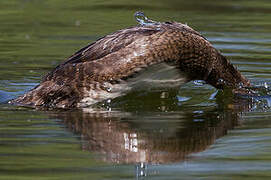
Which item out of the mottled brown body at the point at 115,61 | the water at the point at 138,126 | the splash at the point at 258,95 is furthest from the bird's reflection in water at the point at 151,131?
A: the mottled brown body at the point at 115,61

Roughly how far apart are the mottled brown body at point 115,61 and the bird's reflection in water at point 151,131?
0.97ft

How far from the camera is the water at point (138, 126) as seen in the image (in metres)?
4.99

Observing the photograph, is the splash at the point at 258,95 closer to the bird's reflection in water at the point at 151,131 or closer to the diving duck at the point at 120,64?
the bird's reflection in water at the point at 151,131

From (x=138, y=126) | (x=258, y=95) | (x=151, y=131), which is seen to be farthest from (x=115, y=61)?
(x=258, y=95)

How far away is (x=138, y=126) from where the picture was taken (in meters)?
6.21

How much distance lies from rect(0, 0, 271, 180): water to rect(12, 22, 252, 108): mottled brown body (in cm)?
23

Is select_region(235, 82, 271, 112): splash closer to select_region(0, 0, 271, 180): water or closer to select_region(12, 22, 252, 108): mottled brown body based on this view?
select_region(0, 0, 271, 180): water

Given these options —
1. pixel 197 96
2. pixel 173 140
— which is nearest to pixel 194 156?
pixel 173 140

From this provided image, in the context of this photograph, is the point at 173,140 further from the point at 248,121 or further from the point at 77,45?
the point at 77,45

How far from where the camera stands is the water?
196 inches

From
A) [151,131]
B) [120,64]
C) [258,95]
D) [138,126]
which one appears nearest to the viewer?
[151,131]

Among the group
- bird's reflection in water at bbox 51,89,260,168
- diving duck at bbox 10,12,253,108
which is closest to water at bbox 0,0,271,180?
bird's reflection in water at bbox 51,89,260,168

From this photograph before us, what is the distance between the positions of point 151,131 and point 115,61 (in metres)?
1.19

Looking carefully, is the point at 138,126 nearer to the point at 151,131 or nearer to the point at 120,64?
the point at 151,131
